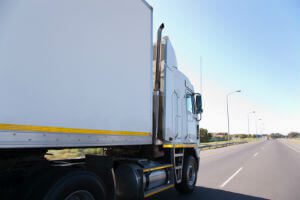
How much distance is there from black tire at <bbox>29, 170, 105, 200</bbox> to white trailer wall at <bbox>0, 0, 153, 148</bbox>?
42 centimetres

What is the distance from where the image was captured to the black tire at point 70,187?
2.71m

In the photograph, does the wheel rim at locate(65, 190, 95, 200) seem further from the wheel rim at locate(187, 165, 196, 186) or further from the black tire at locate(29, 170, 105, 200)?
the wheel rim at locate(187, 165, 196, 186)

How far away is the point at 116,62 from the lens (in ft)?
12.3

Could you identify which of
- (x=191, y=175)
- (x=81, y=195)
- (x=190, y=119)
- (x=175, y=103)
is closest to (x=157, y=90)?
(x=175, y=103)

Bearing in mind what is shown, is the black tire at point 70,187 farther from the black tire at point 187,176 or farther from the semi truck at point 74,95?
the black tire at point 187,176

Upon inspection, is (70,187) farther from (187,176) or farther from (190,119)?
(190,119)

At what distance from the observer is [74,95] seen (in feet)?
9.67

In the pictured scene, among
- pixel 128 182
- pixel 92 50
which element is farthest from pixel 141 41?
pixel 128 182

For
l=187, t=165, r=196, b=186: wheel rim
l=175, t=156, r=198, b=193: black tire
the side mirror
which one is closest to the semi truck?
l=175, t=156, r=198, b=193: black tire

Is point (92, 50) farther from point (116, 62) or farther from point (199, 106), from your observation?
point (199, 106)

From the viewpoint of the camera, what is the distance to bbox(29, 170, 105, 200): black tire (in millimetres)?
2711

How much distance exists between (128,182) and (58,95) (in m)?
2.26

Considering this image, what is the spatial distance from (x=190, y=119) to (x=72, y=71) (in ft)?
15.6

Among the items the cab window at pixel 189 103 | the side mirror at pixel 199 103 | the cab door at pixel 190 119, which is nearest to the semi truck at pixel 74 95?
the cab door at pixel 190 119
